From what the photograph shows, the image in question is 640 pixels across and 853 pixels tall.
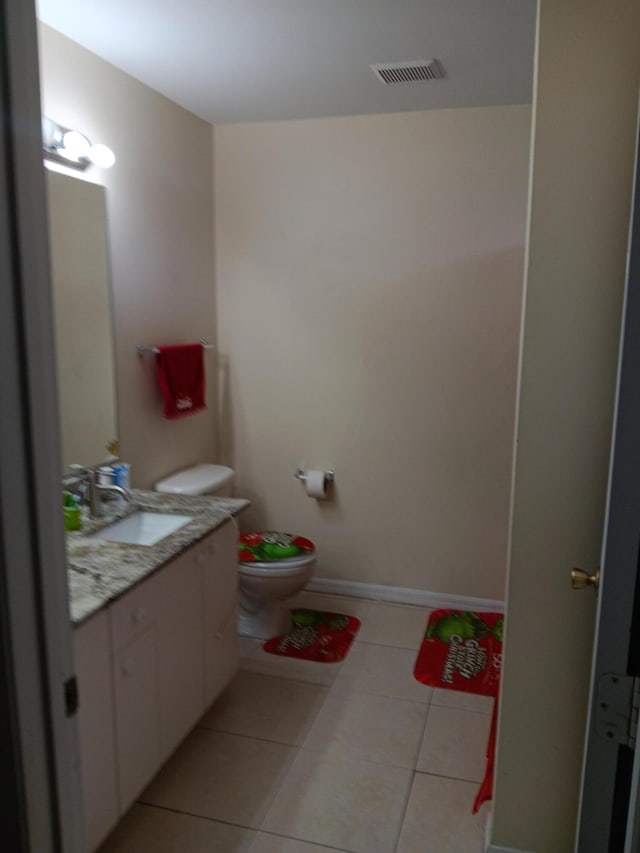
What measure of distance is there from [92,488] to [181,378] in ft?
2.73

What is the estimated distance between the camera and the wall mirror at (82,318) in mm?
2332

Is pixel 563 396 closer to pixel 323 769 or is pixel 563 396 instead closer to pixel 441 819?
pixel 441 819

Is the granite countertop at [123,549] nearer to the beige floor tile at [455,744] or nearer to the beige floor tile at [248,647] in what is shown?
the beige floor tile at [248,647]

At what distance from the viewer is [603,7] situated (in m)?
1.43

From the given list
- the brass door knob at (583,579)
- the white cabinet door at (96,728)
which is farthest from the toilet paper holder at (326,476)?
the brass door knob at (583,579)

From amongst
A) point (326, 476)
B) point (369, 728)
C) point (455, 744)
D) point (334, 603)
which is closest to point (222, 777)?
point (369, 728)

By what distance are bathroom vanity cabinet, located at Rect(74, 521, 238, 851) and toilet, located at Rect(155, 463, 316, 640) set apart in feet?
1.32

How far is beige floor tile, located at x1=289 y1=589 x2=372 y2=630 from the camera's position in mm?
3425

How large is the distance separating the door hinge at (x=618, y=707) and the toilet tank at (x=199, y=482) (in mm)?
2019

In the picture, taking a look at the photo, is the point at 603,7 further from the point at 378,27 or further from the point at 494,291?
the point at 494,291

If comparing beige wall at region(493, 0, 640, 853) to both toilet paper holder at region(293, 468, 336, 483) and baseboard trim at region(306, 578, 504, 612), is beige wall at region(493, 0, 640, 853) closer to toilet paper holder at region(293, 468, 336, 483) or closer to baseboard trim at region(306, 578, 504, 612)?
baseboard trim at region(306, 578, 504, 612)

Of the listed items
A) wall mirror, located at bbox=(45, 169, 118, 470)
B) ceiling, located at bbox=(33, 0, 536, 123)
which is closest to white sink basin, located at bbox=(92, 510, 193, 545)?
wall mirror, located at bbox=(45, 169, 118, 470)

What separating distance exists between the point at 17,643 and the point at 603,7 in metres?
1.67

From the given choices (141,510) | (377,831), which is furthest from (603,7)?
(377,831)
